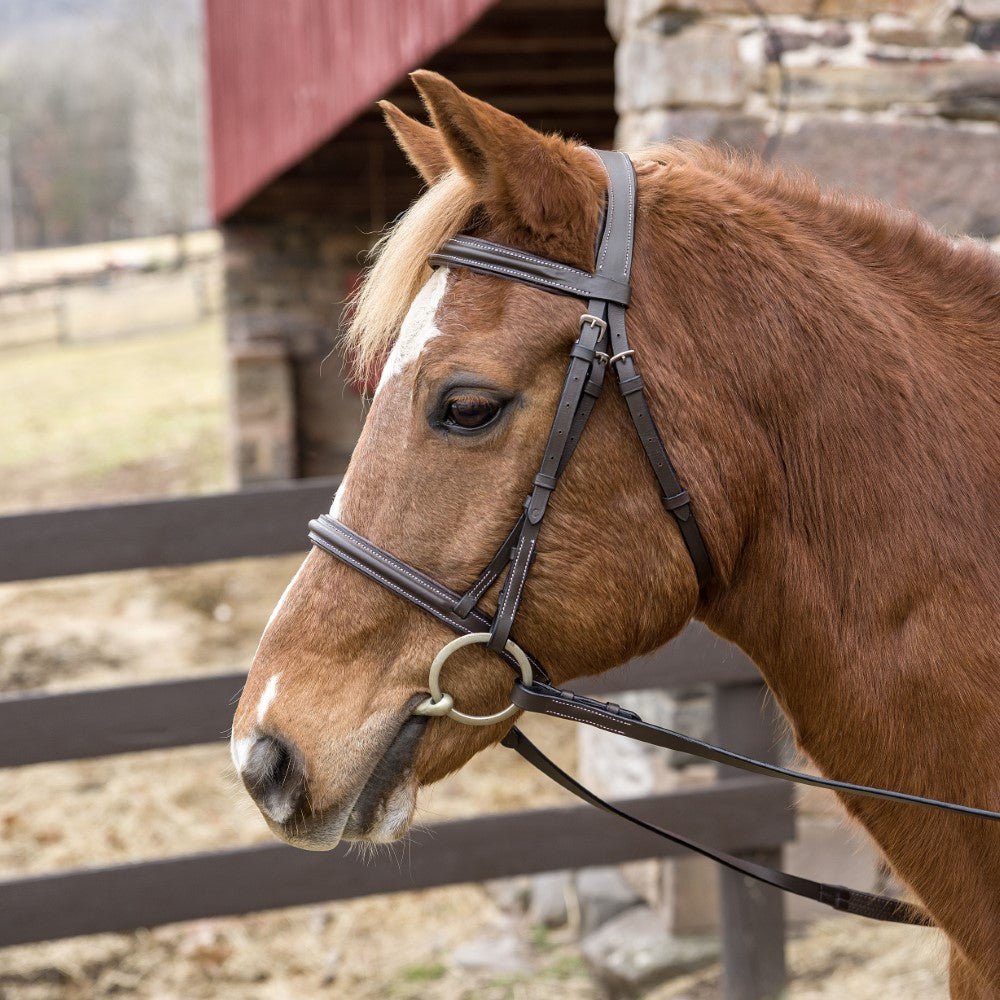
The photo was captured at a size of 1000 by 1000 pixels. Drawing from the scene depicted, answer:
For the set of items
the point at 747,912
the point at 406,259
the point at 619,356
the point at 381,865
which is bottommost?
the point at 747,912

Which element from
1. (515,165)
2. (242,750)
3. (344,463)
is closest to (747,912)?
(242,750)

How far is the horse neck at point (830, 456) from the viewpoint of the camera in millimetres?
1650

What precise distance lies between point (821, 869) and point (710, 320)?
299 cm

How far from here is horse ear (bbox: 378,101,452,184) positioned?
185 cm

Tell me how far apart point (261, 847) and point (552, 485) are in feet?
6.61

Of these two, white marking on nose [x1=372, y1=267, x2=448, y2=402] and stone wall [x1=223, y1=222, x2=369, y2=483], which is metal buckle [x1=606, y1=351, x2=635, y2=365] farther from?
stone wall [x1=223, y1=222, x2=369, y2=483]

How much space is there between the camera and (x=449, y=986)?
376 centimetres

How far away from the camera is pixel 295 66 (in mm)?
7898

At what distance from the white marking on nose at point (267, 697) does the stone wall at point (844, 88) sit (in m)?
2.42

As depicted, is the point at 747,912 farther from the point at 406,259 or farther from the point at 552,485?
the point at 406,259

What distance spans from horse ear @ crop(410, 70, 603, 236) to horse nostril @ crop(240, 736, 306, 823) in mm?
884

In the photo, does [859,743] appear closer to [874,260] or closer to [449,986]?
[874,260]

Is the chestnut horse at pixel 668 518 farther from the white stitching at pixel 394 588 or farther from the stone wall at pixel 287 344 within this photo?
the stone wall at pixel 287 344

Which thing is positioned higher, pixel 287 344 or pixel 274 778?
pixel 274 778
